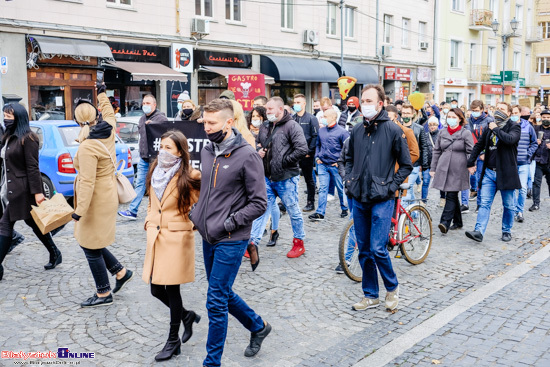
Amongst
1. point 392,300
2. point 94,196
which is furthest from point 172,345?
point 392,300

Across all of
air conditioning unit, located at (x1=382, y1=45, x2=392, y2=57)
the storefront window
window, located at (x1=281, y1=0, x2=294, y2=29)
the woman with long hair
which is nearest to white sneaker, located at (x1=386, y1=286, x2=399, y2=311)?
the woman with long hair

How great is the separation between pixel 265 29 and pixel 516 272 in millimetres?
19193

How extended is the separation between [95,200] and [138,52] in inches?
596

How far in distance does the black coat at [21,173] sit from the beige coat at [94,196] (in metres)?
1.05

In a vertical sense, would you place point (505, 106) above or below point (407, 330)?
above

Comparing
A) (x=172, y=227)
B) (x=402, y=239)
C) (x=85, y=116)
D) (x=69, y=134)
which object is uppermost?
(x=85, y=116)

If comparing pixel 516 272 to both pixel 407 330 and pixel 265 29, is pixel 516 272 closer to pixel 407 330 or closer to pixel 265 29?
pixel 407 330

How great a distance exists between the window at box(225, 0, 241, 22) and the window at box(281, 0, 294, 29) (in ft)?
8.81

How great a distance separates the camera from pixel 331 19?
2819cm

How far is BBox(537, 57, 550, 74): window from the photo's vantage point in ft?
169

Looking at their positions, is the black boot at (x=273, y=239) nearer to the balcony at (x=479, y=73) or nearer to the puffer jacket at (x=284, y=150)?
the puffer jacket at (x=284, y=150)

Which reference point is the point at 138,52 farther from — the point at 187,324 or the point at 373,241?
the point at 187,324

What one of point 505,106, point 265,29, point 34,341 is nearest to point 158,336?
point 34,341

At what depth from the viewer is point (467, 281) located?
666 cm
